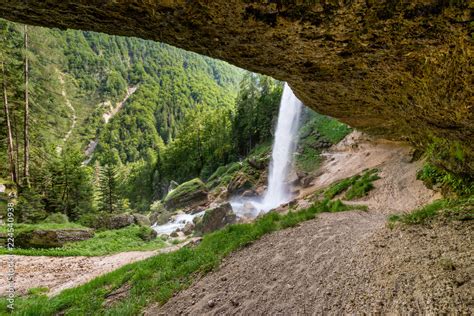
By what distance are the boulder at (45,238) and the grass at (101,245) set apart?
0.46 meters

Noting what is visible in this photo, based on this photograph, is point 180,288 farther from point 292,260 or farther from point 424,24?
point 424,24

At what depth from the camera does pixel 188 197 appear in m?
35.3

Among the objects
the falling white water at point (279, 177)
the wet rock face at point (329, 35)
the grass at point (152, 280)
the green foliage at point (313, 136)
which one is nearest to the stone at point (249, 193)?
the falling white water at point (279, 177)

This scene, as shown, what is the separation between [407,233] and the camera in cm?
524

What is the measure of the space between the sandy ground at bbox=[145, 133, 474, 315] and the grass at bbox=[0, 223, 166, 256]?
10.8 meters

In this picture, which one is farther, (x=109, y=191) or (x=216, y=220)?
(x=109, y=191)

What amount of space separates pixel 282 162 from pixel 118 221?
18710 millimetres

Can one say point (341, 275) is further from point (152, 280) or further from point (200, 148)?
point (200, 148)

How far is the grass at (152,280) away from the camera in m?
5.91

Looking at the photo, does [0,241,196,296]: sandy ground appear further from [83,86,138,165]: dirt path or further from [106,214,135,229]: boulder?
[83,86,138,165]: dirt path

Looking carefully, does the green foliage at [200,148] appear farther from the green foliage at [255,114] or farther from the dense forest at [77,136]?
the green foliage at [255,114]

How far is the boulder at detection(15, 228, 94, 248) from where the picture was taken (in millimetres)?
14430

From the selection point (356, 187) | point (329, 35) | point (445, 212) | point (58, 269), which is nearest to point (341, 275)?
point (445, 212)

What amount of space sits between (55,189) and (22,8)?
1085 inches
